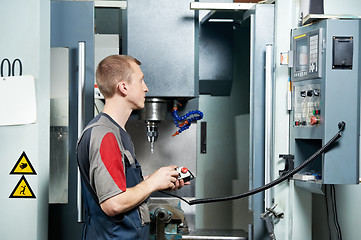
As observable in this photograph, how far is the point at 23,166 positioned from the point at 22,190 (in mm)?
101

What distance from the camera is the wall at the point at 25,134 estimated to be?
6.48 ft

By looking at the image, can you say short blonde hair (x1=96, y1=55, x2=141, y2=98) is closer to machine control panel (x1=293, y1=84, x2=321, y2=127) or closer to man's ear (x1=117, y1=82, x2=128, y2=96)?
man's ear (x1=117, y1=82, x2=128, y2=96)

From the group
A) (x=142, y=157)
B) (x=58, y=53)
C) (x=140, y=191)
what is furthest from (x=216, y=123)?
(x=140, y=191)

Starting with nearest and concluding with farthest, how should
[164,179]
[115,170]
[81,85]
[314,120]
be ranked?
[115,170] < [164,179] < [314,120] < [81,85]

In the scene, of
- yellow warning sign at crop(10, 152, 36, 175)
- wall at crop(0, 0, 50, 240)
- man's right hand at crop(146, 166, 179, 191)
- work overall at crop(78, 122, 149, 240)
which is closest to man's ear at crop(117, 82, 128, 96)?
work overall at crop(78, 122, 149, 240)

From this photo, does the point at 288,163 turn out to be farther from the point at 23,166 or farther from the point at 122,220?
the point at 23,166

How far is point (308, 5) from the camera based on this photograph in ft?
6.50

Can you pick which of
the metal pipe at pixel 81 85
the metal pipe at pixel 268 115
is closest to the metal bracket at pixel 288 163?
the metal pipe at pixel 268 115

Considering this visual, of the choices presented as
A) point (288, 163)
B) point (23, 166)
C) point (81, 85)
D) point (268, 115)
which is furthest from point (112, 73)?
point (288, 163)

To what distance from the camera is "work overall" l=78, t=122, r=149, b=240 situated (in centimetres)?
165

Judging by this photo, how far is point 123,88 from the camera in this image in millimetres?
1766

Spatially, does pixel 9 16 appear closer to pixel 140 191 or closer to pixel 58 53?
pixel 58 53

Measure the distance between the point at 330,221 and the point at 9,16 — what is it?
6.22ft

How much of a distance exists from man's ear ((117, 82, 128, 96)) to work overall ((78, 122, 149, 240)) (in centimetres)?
22
